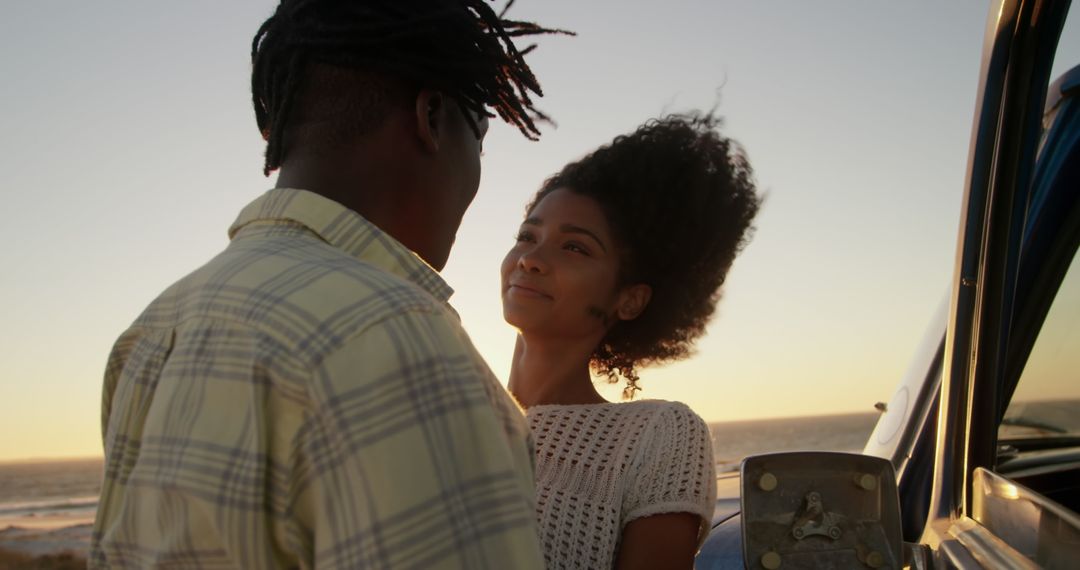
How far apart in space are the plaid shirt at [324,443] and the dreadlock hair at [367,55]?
0.44 metres

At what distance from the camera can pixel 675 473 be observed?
263cm

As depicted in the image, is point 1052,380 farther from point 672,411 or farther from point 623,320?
point 623,320

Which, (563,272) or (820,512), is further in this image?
(563,272)

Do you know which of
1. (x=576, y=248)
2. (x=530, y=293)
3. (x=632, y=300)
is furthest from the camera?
(x=632, y=300)

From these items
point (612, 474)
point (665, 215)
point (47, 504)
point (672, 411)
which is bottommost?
point (47, 504)

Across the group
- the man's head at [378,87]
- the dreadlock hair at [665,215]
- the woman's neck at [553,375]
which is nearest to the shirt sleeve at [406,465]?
the man's head at [378,87]

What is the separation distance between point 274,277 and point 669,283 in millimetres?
2179

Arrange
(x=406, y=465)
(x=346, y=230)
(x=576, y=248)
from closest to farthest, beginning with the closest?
(x=406, y=465)
(x=346, y=230)
(x=576, y=248)

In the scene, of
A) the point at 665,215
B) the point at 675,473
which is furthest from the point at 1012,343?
the point at 665,215

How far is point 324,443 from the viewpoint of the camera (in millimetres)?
1126

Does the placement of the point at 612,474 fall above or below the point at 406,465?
below

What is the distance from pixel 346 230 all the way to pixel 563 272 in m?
1.58

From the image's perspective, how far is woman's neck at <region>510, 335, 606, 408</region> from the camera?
9.88 ft

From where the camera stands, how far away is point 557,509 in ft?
8.82
